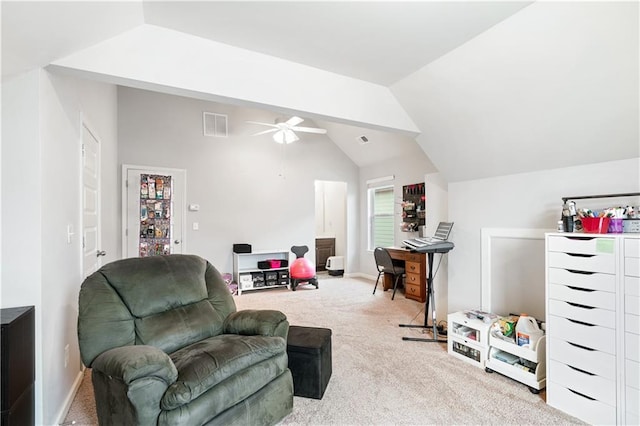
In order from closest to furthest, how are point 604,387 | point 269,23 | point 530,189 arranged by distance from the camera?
point 604,387, point 269,23, point 530,189

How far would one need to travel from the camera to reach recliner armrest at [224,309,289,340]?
213 cm

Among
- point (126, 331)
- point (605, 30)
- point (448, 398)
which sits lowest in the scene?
point (448, 398)

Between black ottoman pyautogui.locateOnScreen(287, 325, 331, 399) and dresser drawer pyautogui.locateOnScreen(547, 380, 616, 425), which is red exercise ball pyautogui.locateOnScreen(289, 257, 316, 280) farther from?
dresser drawer pyautogui.locateOnScreen(547, 380, 616, 425)

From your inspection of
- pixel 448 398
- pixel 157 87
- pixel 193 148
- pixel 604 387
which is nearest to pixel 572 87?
pixel 604 387

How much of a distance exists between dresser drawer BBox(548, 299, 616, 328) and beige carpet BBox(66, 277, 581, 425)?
63 centimetres

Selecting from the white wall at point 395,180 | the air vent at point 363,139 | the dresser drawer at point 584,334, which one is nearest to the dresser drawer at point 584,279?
the dresser drawer at point 584,334

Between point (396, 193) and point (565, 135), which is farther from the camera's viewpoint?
point (396, 193)

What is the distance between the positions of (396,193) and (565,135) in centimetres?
362

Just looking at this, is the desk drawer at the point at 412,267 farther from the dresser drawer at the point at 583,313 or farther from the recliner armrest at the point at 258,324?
the recliner armrest at the point at 258,324

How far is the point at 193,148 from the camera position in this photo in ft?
17.6

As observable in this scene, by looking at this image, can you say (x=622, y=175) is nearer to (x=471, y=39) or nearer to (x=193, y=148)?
(x=471, y=39)

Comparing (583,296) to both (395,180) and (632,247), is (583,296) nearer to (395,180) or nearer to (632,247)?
(632,247)

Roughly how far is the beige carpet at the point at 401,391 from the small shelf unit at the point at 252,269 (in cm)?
216

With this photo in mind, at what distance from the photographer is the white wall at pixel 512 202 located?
2.33 metres
